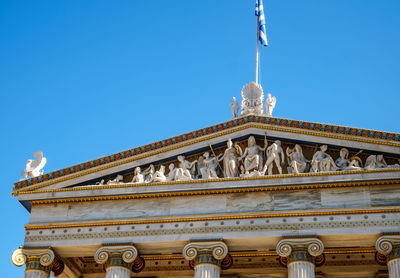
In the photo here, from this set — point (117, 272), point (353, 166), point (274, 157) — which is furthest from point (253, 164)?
point (117, 272)

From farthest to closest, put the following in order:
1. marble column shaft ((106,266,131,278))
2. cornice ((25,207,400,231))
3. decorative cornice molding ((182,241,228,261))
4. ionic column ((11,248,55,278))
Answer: ionic column ((11,248,55,278)) → marble column shaft ((106,266,131,278)) → decorative cornice molding ((182,241,228,261)) → cornice ((25,207,400,231))


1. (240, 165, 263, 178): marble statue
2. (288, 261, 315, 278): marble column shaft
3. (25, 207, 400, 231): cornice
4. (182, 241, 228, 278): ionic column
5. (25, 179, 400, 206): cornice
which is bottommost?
(288, 261, 315, 278): marble column shaft

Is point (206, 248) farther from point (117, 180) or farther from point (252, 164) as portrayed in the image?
point (117, 180)

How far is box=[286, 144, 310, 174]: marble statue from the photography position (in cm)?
2644

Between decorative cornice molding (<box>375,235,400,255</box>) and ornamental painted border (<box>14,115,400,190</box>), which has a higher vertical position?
ornamental painted border (<box>14,115,400,190</box>)

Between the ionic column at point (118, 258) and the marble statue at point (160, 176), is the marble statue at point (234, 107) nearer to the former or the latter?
the marble statue at point (160, 176)

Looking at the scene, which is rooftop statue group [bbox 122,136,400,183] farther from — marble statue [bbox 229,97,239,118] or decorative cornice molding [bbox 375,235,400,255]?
decorative cornice molding [bbox 375,235,400,255]

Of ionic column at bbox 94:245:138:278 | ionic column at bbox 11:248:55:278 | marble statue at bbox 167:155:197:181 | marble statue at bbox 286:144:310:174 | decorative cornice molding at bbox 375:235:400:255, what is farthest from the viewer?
marble statue at bbox 167:155:197:181

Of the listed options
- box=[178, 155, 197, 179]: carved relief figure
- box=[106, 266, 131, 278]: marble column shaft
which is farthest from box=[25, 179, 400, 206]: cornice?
box=[106, 266, 131, 278]: marble column shaft

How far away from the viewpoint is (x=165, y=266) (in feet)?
94.1

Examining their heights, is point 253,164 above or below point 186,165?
below

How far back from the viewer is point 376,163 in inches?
1022

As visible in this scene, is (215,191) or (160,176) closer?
(215,191)

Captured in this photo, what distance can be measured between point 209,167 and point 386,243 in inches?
245
